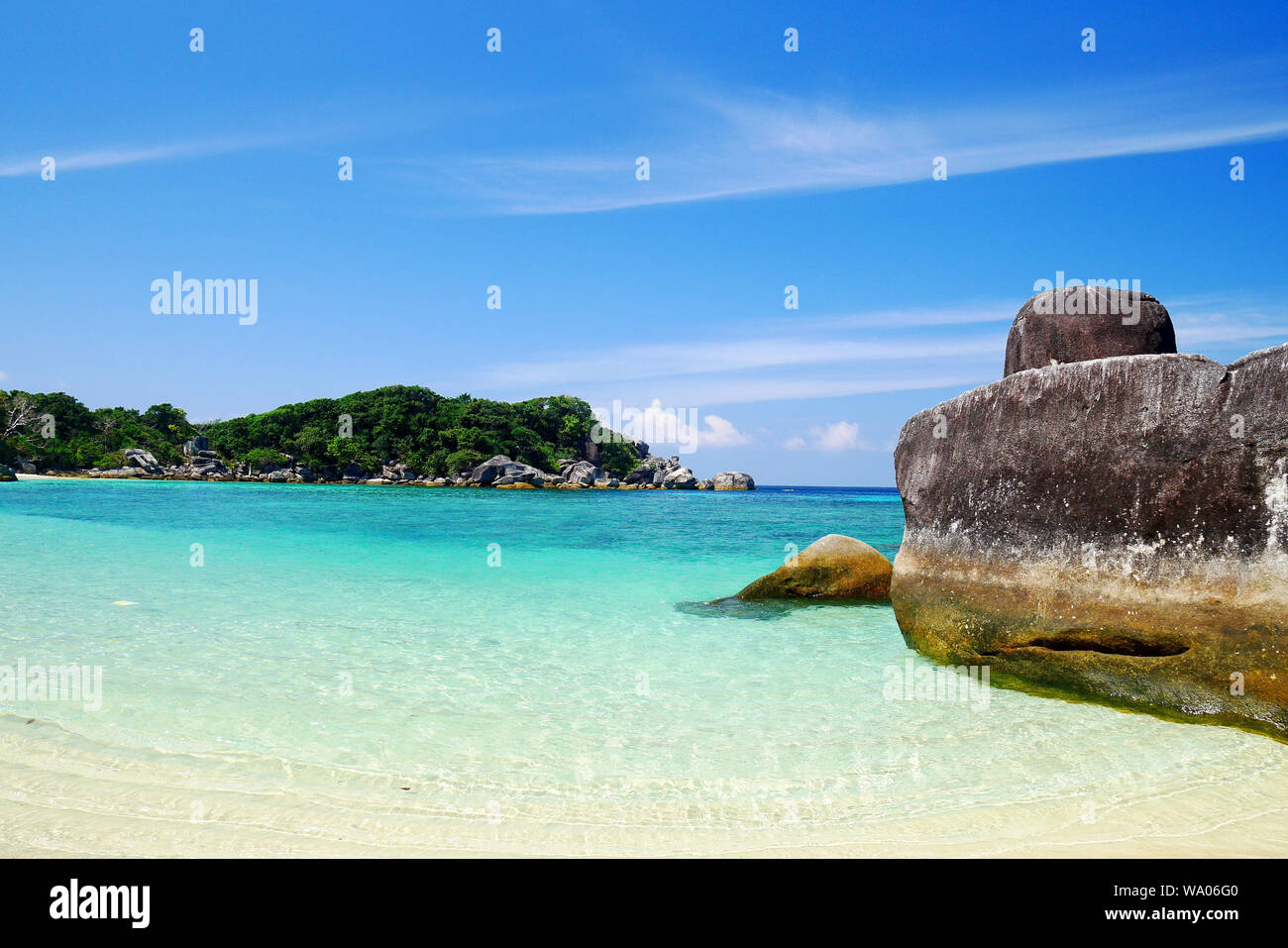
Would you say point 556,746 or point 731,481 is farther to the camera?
point 731,481

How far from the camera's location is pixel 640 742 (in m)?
4.66

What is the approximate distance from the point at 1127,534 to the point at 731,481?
104770 millimetres

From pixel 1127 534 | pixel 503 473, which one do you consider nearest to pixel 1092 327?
pixel 1127 534

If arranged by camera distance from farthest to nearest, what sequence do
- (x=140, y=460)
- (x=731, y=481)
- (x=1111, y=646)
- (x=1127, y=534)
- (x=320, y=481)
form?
(x=731, y=481), (x=320, y=481), (x=140, y=460), (x=1111, y=646), (x=1127, y=534)

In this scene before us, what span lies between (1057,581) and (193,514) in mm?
29323

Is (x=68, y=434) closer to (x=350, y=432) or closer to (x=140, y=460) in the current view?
(x=140, y=460)

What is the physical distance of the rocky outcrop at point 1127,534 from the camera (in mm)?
4336

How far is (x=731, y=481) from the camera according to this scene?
10912 cm

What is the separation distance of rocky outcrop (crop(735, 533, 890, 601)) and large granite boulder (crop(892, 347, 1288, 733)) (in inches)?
174

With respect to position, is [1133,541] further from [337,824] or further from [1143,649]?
[337,824]

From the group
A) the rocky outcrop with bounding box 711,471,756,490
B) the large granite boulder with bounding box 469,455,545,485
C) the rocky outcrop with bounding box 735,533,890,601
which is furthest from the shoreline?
the rocky outcrop with bounding box 735,533,890,601

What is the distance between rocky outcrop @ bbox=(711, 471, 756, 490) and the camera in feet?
356

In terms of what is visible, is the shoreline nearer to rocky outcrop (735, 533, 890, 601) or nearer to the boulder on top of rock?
rocky outcrop (735, 533, 890, 601)
